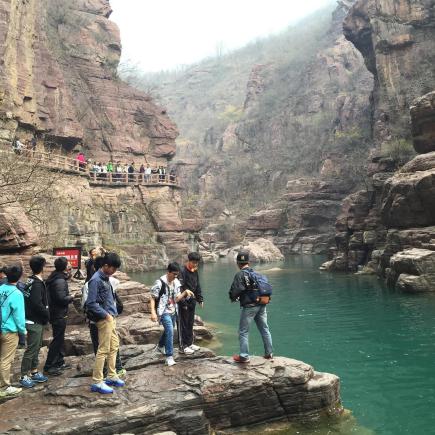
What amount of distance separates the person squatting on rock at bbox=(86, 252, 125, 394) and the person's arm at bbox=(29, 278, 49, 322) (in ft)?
2.98

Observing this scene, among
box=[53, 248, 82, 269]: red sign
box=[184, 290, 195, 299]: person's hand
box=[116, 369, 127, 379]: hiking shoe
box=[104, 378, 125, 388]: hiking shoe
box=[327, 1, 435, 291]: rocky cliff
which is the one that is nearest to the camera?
box=[104, 378, 125, 388]: hiking shoe

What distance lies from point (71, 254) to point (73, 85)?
34208mm

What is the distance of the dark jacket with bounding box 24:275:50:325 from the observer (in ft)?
23.3

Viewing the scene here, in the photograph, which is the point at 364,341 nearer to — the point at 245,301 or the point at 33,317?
the point at 245,301

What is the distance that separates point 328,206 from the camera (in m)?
63.6

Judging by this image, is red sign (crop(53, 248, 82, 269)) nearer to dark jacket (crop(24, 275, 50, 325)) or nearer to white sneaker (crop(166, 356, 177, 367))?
dark jacket (crop(24, 275, 50, 325))

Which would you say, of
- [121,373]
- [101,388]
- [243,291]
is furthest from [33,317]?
[243,291]

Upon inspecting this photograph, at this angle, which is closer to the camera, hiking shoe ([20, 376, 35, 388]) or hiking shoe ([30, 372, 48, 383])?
hiking shoe ([20, 376, 35, 388])

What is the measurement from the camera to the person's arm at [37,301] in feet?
23.3

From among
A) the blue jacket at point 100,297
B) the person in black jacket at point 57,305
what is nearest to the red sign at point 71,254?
the person in black jacket at point 57,305

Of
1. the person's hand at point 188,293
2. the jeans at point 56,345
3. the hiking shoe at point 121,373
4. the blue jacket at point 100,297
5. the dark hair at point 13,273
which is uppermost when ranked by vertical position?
the dark hair at point 13,273

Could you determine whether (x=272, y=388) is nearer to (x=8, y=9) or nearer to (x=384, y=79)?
(x=8, y=9)

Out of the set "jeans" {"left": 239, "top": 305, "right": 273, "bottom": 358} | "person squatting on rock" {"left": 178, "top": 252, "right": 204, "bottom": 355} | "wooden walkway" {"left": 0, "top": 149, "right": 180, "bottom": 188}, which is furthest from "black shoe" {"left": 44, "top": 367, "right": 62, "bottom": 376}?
"wooden walkway" {"left": 0, "top": 149, "right": 180, "bottom": 188}

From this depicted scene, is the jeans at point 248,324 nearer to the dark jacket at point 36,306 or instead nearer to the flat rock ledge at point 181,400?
the flat rock ledge at point 181,400
